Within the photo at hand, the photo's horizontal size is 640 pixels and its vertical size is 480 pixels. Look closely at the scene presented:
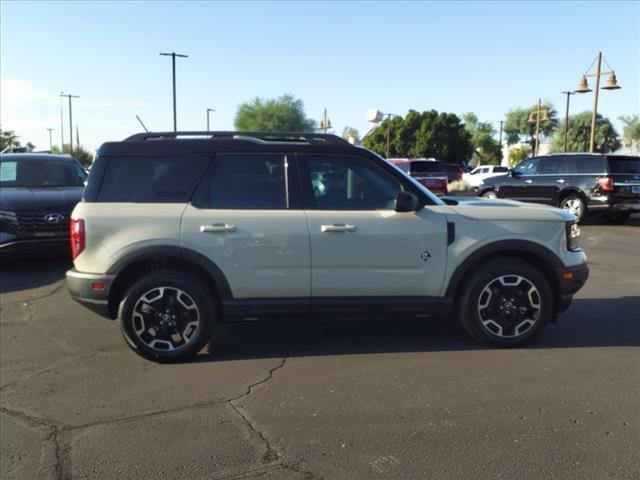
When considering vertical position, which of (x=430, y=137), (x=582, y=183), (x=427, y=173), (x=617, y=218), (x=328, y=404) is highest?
(x=430, y=137)

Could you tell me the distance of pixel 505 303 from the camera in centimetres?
480

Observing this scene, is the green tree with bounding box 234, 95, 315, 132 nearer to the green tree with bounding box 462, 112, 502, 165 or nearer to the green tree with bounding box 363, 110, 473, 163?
the green tree with bounding box 363, 110, 473, 163

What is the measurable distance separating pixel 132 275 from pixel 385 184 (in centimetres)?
228

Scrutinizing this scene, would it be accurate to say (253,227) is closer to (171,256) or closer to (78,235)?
(171,256)

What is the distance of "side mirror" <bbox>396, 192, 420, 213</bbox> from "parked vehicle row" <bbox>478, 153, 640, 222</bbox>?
10.9m

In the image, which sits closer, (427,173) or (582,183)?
(582,183)

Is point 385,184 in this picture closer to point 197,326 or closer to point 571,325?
point 197,326

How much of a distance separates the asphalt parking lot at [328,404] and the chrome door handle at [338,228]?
1.09 meters

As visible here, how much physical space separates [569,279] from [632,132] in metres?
63.8

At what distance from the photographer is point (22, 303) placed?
6.84 m

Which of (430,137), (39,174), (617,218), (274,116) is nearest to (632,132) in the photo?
(430,137)

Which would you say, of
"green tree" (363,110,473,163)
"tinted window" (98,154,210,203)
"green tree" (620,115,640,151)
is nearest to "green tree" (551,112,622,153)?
"green tree" (620,115,640,151)

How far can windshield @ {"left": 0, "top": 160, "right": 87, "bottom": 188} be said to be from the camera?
9328 millimetres

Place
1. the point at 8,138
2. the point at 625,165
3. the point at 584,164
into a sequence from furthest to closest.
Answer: the point at 8,138 → the point at 584,164 → the point at 625,165
